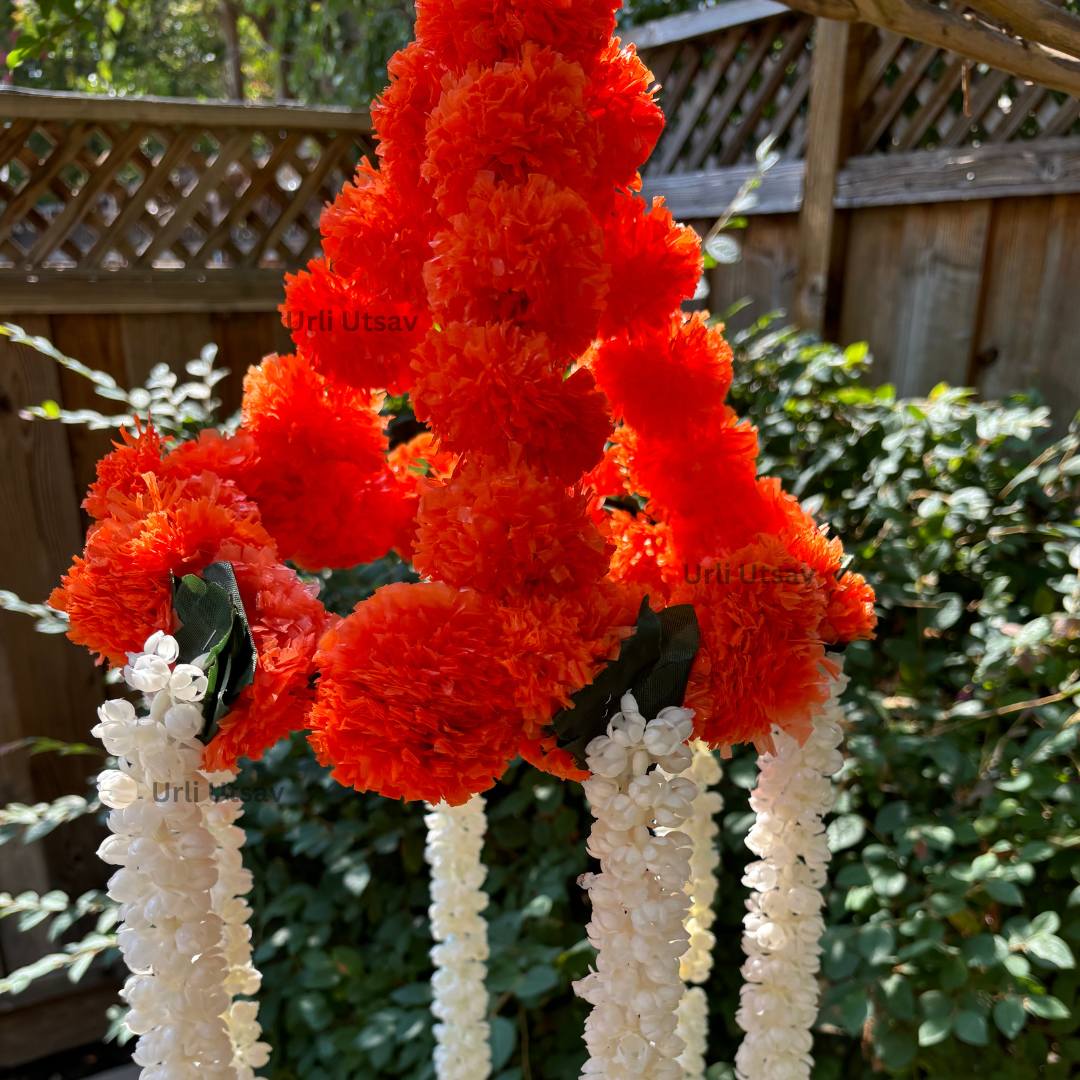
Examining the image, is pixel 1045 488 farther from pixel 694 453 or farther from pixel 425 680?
pixel 425 680

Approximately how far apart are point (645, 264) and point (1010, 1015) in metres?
0.90

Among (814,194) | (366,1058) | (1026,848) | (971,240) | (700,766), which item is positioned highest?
(814,194)

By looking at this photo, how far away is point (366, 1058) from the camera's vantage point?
4.19 ft

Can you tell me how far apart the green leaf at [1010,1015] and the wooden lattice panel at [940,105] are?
128 centimetres

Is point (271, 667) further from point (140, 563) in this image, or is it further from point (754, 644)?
point (754, 644)

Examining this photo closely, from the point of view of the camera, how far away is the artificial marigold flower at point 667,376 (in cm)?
71

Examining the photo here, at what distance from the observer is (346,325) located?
0.71 m

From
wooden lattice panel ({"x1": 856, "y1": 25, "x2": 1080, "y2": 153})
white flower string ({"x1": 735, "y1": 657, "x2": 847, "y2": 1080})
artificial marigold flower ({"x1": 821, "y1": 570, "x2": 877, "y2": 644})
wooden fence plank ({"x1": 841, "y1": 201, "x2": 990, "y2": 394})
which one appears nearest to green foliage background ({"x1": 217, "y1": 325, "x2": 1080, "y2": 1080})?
wooden fence plank ({"x1": 841, "y1": 201, "x2": 990, "y2": 394})

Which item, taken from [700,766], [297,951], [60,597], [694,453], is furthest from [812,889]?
[297,951]

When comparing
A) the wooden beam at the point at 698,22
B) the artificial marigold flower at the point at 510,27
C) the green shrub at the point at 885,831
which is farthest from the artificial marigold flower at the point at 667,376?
the wooden beam at the point at 698,22

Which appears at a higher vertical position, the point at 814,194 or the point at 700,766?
the point at 814,194

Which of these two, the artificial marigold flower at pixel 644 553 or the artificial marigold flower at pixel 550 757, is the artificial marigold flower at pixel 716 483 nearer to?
the artificial marigold flower at pixel 644 553

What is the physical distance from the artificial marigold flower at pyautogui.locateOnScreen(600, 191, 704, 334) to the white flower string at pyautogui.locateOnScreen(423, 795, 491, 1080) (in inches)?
22.2

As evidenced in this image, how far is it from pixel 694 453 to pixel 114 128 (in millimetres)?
1368
